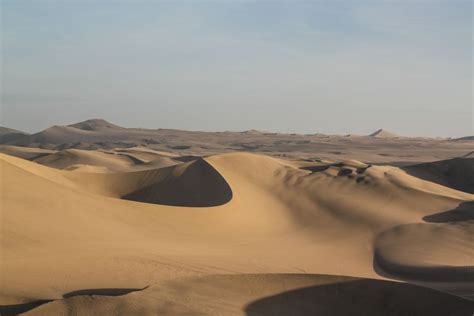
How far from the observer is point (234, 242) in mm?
12148

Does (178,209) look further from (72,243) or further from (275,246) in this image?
(72,243)

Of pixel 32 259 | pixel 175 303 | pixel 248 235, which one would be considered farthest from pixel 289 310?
pixel 248 235

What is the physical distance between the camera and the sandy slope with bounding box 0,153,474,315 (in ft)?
23.2

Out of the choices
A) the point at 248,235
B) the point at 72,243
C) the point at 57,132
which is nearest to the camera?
the point at 72,243

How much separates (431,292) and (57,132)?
9585cm

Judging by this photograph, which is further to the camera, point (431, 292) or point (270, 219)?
point (270, 219)

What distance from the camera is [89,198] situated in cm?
1248

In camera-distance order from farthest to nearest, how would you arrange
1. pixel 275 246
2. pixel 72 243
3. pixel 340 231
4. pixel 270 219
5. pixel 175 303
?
pixel 270 219, pixel 340 231, pixel 275 246, pixel 72 243, pixel 175 303

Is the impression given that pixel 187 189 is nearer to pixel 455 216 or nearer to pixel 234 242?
pixel 234 242

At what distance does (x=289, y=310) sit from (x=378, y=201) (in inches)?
446

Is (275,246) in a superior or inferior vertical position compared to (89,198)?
inferior

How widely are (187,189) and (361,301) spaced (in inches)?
453

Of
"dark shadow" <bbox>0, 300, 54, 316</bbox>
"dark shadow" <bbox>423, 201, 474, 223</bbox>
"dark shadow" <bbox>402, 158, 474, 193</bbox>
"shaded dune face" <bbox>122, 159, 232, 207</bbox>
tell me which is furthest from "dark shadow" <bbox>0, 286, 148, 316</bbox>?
"dark shadow" <bbox>402, 158, 474, 193</bbox>

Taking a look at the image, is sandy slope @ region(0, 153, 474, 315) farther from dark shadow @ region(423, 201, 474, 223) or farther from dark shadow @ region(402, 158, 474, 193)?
dark shadow @ region(402, 158, 474, 193)
